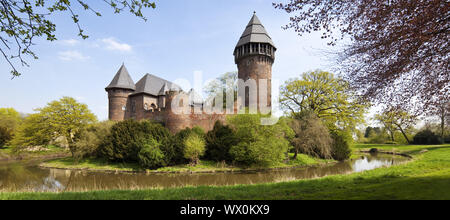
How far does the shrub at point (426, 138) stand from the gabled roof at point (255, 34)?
2851 centimetres

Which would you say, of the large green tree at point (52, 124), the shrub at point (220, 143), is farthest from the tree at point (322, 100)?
the large green tree at point (52, 124)

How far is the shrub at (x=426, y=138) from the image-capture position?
3026 centimetres

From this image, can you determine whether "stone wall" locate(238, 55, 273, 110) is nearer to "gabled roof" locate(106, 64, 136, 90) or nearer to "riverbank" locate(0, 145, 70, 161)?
"gabled roof" locate(106, 64, 136, 90)

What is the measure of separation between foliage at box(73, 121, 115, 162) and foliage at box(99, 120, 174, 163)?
80 cm

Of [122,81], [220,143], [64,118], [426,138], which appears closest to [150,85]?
[122,81]

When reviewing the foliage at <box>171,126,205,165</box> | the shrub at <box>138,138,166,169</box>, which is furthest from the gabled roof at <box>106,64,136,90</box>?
the foliage at <box>171,126,205,165</box>

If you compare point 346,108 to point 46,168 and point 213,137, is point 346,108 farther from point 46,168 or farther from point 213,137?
point 46,168

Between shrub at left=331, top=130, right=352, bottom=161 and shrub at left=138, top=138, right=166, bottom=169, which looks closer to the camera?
shrub at left=138, top=138, right=166, bottom=169

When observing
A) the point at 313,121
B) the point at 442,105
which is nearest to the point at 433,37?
the point at 442,105

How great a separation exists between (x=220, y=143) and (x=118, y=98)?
58.3 ft

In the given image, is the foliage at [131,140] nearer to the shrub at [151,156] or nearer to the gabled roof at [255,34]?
the shrub at [151,156]

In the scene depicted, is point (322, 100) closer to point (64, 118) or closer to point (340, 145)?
point (340, 145)

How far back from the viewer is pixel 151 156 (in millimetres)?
16609

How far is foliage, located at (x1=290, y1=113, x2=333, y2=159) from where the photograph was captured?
17.6 meters
